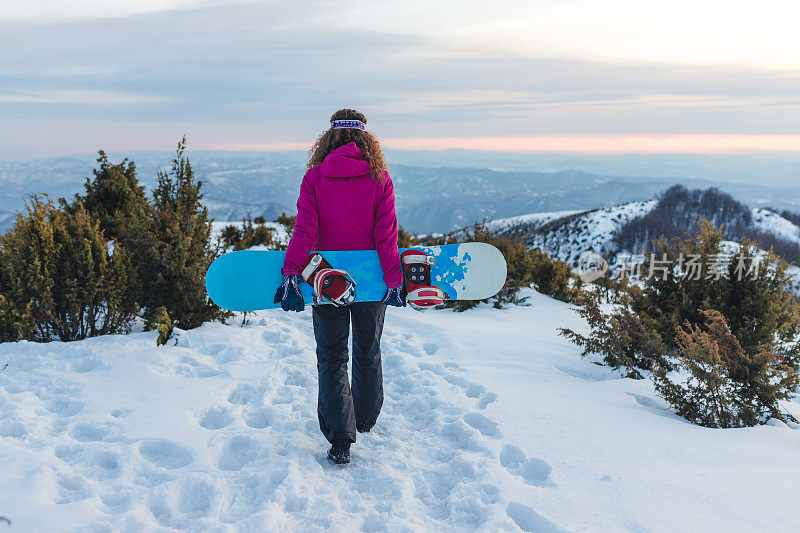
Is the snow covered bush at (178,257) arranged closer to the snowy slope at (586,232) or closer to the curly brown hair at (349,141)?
the curly brown hair at (349,141)

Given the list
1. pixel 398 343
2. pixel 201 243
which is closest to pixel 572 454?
pixel 398 343

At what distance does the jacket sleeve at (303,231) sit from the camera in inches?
118

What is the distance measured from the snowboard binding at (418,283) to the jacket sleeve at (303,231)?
74 centimetres

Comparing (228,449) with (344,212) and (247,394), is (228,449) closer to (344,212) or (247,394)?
(247,394)

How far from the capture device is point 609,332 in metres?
4.98

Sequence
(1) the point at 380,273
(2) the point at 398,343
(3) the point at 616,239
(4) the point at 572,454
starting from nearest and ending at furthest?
(4) the point at 572,454, (1) the point at 380,273, (2) the point at 398,343, (3) the point at 616,239

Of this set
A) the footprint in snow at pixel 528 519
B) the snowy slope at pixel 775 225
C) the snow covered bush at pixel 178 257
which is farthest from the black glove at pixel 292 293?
the snowy slope at pixel 775 225

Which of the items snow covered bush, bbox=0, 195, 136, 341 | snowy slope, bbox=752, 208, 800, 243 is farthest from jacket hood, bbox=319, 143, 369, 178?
snowy slope, bbox=752, 208, 800, 243

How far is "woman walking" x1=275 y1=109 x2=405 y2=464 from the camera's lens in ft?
9.83

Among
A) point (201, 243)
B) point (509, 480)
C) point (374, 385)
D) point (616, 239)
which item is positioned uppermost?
point (201, 243)

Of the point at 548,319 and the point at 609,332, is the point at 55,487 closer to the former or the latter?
the point at 609,332

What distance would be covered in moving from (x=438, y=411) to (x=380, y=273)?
130 cm

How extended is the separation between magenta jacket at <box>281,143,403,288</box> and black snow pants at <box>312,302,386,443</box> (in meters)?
0.31

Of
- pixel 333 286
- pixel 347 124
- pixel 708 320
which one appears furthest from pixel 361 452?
pixel 708 320
